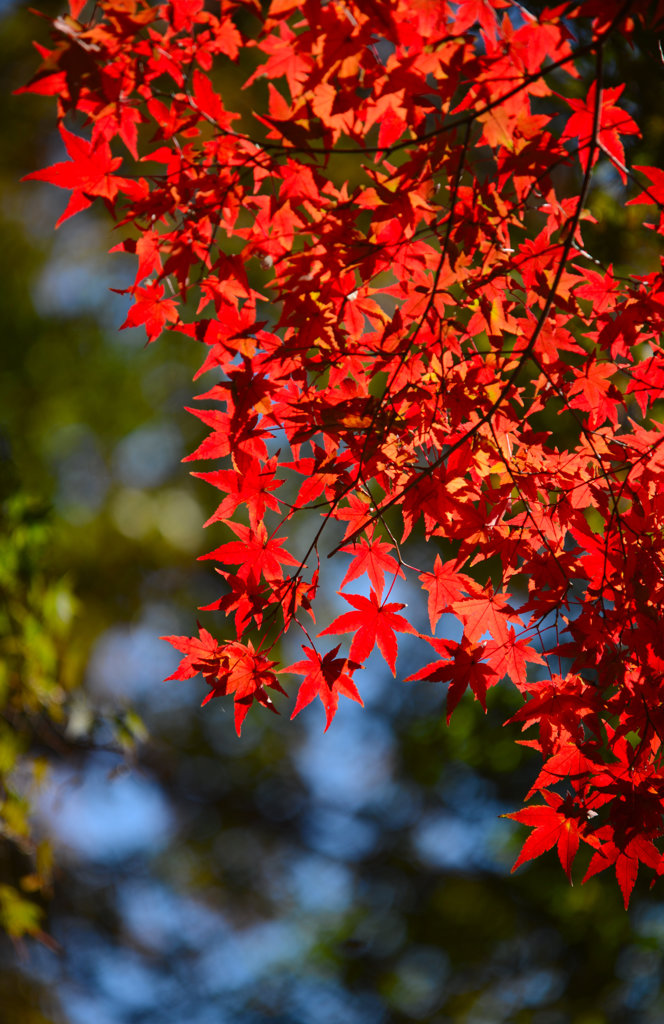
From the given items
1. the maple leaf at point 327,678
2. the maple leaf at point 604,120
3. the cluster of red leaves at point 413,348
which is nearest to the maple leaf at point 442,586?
the cluster of red leaves at point 413,348

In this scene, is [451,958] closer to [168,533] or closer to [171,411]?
[168,533]

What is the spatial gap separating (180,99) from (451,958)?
4.87 meters

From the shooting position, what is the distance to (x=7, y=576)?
235 centimetres

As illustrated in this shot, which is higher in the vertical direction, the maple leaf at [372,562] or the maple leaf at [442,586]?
the maple leaf at [372,562]

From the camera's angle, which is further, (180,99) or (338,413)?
(180,99)

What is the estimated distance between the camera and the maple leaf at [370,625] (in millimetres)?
1021

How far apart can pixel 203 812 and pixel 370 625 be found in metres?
4.67

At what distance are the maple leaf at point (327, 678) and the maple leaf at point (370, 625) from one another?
0.03 m

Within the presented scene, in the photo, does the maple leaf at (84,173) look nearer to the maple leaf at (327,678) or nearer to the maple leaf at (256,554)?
the maple leaf at (256,554)

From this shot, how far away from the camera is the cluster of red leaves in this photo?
2.89ft

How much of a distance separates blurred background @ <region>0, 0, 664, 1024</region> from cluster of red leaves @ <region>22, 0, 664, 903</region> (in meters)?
2.66

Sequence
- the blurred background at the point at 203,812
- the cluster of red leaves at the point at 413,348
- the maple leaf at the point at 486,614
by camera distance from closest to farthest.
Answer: the cluster of red leaves at the point at 413,348
the maple leaf at the point at 486,614
the blurred background at the point at 203,812

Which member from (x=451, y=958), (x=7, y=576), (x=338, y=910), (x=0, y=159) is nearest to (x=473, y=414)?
(x=7, y=576)

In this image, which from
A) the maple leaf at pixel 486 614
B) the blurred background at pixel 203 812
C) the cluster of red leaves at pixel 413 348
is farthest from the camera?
the blurred background at pixel 203 812
